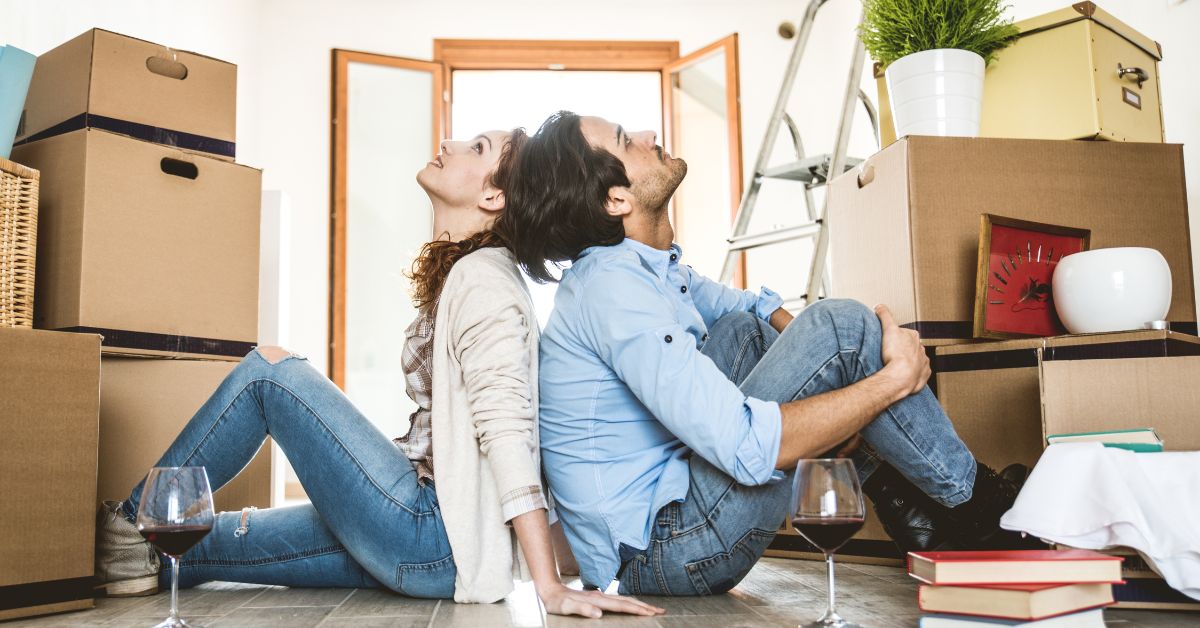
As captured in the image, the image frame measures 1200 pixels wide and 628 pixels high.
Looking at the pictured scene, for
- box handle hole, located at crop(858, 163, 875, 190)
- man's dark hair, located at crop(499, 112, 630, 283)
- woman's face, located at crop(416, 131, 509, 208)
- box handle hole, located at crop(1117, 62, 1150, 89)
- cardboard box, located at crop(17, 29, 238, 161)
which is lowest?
man's dark hair, located at crop(499, 112, 630, 283)

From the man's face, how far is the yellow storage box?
1028 millimetres

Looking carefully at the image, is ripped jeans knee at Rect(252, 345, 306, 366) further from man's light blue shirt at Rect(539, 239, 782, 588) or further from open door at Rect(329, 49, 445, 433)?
open door at Rect(329, 49, 445, 433)

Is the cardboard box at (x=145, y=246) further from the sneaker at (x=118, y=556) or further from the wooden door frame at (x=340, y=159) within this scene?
the wooden door frame at (x=340, y=159)

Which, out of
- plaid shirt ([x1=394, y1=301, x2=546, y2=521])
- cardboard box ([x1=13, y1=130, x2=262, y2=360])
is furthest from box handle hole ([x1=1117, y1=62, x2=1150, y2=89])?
cardboard box ([x1=13, y1=130, x2=262, y2=360])

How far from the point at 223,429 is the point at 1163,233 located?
79.2 inches

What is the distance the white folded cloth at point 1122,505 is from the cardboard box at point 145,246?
1.66 m

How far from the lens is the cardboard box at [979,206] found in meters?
2.01

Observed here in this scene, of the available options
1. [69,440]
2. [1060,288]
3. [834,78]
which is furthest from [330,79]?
[1060,288]

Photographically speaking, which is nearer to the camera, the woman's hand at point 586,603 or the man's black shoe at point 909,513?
the woman's hand at point 586,603

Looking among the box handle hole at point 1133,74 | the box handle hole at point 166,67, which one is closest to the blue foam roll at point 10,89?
the box handle hole at point 166,67

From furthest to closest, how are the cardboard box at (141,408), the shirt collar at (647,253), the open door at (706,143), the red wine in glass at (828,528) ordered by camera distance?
1. the open door at (706,143)
2. the cardboard box at (141,408)
3. the shirt collar at (647,253)
4. the red wine in glass at (828,528)

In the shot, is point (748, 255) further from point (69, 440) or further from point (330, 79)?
point (69, 440)

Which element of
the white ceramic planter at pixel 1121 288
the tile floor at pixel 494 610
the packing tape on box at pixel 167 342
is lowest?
the tile floor at pixel 494 610

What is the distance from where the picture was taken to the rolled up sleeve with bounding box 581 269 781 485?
1.31 m
